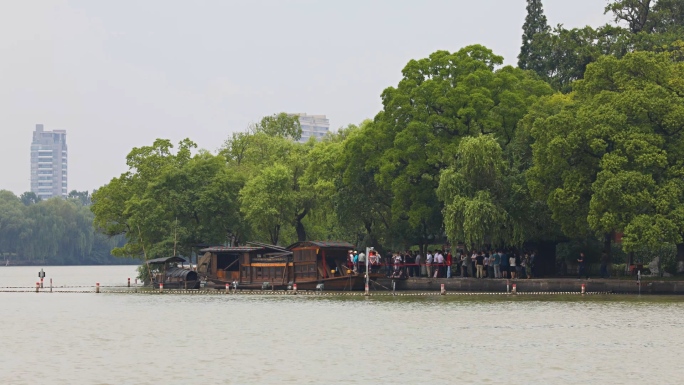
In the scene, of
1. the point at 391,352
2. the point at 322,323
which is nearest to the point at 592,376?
the point at 391,352

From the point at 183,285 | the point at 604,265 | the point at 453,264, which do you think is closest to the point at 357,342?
the point at 604,265

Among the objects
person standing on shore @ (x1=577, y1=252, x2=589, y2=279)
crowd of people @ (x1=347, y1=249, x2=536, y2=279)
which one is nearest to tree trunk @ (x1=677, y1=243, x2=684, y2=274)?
person standing on shore @ (x1=577, y1=252, x2=589, y2=279)

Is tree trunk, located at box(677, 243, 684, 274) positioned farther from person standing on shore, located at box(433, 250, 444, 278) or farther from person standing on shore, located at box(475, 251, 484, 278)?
person standing on shore, located at box(433, 250, 444, 278)

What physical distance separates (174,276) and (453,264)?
65.2ft

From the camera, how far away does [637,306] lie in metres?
51.9

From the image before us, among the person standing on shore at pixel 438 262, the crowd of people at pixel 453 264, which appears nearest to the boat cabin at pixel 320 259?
the crowd of people at pixel 453 264

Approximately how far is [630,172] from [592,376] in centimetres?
2957

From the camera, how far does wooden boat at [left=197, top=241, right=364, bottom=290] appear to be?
7119 centimetres

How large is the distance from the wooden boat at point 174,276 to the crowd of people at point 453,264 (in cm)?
1234

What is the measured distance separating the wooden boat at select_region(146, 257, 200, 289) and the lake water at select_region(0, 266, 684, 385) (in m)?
18.1

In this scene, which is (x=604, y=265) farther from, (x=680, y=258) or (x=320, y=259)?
(x=320, y=259)

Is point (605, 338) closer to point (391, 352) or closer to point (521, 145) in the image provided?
point (391, 352)

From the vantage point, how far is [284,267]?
244 ft

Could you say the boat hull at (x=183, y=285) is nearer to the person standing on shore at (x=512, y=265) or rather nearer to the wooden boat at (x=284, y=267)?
Answer: the wooden boat at (x=284, y=267)
